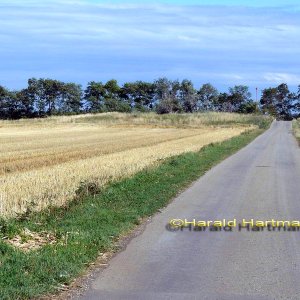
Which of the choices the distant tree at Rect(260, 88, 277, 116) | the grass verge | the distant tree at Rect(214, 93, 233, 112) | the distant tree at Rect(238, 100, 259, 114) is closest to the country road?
the grass verge

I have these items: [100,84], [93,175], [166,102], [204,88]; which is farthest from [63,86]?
[93,175]

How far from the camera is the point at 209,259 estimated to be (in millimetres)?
7641

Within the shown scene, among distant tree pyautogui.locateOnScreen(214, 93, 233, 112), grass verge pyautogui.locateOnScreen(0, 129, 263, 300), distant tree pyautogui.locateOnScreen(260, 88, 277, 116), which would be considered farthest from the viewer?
distant tree pyautogui.locateOnScreen(260, 88, 277, 116)

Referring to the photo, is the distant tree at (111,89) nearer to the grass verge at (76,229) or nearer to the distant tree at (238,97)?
the distant tree at (238,97)

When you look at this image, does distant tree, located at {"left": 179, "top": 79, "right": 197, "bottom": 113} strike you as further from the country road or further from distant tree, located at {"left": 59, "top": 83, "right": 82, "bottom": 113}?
the country road

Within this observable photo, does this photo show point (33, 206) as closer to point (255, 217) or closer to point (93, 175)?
point (255, 217)

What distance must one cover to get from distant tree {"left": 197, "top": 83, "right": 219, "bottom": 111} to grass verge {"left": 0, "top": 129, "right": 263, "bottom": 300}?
477 feet

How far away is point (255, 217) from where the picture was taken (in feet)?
35.7

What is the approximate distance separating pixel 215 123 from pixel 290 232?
88189 mm

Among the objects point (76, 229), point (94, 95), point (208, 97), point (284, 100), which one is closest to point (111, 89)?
point (94, 95)

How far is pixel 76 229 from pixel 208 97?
157 meters

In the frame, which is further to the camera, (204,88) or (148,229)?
(204,88)

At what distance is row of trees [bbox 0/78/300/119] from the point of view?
129m

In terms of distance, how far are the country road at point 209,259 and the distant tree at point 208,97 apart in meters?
148
